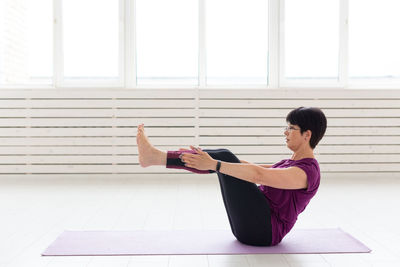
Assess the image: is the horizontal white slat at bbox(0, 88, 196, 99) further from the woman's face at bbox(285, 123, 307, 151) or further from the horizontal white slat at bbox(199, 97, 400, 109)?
the woman's face at bbox(285, 123, 307, 151)

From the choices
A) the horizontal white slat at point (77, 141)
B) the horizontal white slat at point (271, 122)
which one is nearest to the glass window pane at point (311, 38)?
the horizontal white slat at point (271, 122)

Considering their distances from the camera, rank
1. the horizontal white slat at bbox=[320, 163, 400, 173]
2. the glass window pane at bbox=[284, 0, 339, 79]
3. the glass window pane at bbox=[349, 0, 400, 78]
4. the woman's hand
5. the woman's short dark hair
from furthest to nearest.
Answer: the glass window pane at bbox=[349, 0, 400, 78] → the glass window pane at bbox=[284, 0, 339, 79] → the horizontal white slat at bbox=[320, 163, 400, 173] → the woman's short dark hair → the woman's hand

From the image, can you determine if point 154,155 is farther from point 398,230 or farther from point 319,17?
point 319,17

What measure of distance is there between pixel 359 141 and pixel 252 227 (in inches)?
136

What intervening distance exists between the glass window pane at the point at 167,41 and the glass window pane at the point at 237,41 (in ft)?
0.70

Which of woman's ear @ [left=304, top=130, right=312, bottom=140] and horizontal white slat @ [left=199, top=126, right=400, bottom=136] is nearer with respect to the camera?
woman's ear @ [left=304, top=130, right=312, bottom=140]

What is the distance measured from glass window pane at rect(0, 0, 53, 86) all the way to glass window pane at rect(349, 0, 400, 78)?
386 cm

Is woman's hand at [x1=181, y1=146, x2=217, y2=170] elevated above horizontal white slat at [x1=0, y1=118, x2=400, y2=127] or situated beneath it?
situated beneath

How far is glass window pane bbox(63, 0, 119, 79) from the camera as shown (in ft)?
17.2

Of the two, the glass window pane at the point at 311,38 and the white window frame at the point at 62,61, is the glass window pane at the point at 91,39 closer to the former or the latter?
the white window frame at the point at 62,61

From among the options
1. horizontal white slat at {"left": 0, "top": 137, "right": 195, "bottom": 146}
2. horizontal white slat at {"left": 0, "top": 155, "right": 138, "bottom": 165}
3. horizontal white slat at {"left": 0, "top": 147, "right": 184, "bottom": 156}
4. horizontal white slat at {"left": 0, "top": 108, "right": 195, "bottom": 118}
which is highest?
horizontal white slat at {"left": 0, "top": 108, "right": 195, "bottom": 118}

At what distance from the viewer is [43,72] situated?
5371 mm

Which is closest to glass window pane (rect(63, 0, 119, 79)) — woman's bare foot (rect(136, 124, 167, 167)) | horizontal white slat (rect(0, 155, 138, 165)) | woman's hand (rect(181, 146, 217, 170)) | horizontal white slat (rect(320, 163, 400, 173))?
horizontal white slat (rect(0, 155, 138, 165))

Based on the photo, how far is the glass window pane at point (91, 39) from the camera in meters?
5.24
